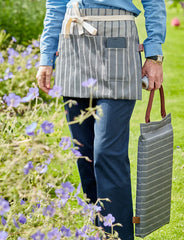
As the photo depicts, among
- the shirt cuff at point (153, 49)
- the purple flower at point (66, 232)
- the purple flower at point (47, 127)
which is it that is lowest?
the purple flower at point (66, 232)

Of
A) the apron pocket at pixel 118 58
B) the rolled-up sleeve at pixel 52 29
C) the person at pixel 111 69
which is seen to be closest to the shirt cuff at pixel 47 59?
the rolled-up sleeve at pixel 52 29

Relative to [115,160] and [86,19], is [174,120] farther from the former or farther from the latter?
[86,19]

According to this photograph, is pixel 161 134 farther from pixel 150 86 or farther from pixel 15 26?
pixel 15 26

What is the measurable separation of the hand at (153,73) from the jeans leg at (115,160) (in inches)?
5.1

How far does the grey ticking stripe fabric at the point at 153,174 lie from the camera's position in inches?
87.4

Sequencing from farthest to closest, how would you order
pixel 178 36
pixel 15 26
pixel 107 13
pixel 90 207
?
1. pixel 178 36
2. pixel 15 26
3. pixel 107 13
4. pixel 90 207

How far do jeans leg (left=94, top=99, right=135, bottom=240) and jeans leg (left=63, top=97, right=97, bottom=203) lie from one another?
168mm

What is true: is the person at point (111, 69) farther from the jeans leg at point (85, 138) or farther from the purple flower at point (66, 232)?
the purple flower at point (66, 232)

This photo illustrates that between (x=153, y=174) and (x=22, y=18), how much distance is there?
4632 millimetres

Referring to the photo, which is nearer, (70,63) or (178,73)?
(70,63)

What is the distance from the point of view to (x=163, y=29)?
2.17 metres

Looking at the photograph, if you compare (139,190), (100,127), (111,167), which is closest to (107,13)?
(100,127)

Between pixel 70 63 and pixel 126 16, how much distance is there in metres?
0.34

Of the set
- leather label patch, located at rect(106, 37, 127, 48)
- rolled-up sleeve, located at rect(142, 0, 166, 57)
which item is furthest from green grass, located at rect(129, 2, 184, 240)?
leather label patch, located at rect(106, 37, 127, 48)
